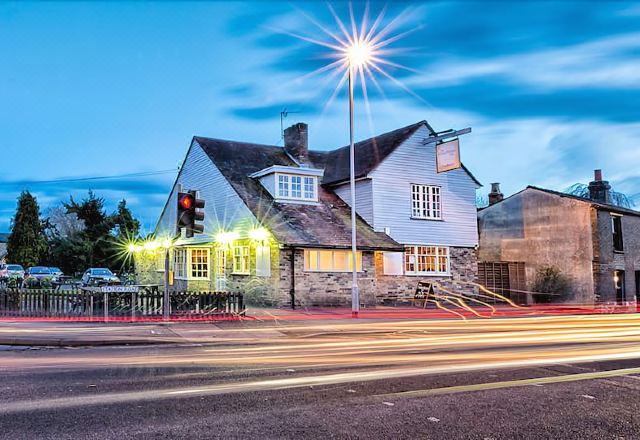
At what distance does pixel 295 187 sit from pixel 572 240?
597 inches

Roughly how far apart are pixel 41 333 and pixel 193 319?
18.1ft

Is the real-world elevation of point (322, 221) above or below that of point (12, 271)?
above

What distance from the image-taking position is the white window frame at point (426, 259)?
1189 inches

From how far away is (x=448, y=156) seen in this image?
97.0 ft

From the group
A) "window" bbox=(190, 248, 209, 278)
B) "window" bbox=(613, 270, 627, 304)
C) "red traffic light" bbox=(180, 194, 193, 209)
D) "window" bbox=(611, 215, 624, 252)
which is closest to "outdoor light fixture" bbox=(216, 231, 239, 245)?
"window" bbox=(190, 248, 209, 278)

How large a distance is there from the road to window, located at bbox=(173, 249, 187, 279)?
1888 centimetres

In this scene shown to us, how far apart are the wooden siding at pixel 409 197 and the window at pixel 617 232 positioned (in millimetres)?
7876

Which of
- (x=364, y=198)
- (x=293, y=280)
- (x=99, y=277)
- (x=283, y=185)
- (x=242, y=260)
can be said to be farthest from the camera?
(x=99, y=277)

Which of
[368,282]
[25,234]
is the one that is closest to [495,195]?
[368,282]

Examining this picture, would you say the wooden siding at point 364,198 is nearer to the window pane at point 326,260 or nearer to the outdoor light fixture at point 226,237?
the window pane at point 326,260

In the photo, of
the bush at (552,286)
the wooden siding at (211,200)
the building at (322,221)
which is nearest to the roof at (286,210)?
the building at (322,221)

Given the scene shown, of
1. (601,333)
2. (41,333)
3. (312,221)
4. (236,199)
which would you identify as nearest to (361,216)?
(312,221)

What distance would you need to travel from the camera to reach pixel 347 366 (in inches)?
400

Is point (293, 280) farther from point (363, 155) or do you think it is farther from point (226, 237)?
point (363, 155)
